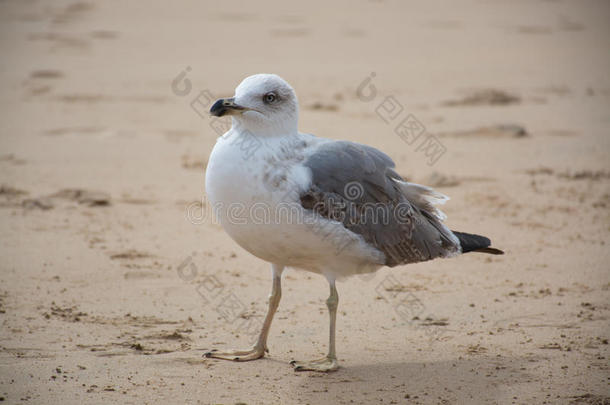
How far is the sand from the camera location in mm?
3902

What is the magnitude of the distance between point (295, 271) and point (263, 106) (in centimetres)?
179

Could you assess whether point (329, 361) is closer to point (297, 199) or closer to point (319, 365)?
point (319, 365)

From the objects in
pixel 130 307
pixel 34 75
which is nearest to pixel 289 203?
pixel 130 307

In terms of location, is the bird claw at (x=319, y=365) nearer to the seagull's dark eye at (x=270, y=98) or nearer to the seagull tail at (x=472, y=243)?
the seagull tail at (x=472, y=243)

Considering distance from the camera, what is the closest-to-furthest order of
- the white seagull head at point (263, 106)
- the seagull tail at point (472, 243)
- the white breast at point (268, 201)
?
the white breast at point (268, 201), the white seagull head at point (263, 106), the seagull tail at point (472, 243)

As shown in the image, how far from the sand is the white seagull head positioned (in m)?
1.23

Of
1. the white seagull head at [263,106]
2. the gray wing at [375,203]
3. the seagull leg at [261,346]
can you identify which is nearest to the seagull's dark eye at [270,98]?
the white seagull head at [263,106]

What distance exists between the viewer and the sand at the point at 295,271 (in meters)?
3.90

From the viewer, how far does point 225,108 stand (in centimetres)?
383

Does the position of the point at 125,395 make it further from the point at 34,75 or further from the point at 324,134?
the point at 34,75

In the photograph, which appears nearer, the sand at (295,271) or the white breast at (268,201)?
the white breast at (268,201)

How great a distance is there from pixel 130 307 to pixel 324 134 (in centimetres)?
431

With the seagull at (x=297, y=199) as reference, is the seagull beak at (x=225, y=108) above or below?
above

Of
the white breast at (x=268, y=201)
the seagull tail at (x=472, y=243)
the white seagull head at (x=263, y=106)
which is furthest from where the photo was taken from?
the seagull tail at (x=472, y=243)
